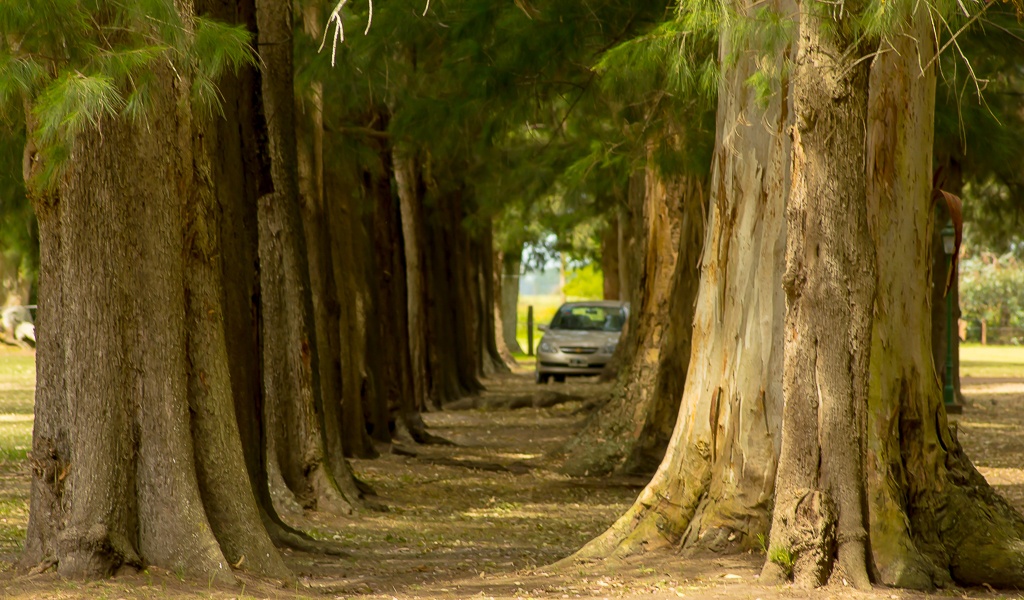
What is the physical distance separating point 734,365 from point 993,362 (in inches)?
1396

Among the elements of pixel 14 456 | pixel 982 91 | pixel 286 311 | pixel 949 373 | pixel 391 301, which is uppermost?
pixel 982 91

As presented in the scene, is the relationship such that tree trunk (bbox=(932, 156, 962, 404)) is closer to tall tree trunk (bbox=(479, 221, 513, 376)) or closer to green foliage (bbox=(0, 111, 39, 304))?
green foliage (bbox=(0, 111, 39, 304))

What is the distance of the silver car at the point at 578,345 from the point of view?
27.5 metres

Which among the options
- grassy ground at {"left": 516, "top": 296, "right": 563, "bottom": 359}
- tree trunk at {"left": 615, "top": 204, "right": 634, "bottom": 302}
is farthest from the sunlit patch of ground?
grassy ground at {"left": 516, "top": 296, "right": 563, "bottom": 359}

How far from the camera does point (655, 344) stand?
14.1m

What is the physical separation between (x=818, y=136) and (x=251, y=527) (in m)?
3.64

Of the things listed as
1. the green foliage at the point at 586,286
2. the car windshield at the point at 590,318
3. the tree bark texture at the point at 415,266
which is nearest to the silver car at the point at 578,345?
the car windshield at the point at 590,318

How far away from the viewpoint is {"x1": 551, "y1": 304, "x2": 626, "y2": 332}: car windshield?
2855 centimetres

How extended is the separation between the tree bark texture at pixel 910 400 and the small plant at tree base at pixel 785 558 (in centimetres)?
42

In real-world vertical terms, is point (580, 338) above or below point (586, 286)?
below

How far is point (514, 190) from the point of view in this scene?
22.2 metres

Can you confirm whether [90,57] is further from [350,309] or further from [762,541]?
[350,309]

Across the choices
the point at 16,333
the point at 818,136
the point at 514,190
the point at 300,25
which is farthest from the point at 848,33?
the point at 16,333

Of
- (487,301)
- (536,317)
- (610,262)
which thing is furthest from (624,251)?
(536,317)
